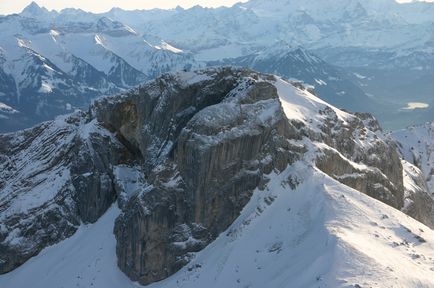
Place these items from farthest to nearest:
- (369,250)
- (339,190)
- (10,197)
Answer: (10,197) < (339,190) < (369,250)

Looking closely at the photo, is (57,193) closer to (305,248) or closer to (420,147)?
(305,248)

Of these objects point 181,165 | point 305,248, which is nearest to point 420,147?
point 181,165

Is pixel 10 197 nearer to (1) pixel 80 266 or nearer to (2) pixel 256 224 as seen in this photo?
(1) pixel 80 266

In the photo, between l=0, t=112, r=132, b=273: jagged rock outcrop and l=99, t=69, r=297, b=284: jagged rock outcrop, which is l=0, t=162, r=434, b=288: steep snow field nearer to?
l=99, t=69, r=297, b=284: jagged rock outcrop

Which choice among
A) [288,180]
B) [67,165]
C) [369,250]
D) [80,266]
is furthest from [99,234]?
[369,250]

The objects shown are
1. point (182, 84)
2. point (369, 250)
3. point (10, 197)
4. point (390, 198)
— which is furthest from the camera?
point (10, 197)

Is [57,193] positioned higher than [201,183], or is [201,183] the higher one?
[201,183]

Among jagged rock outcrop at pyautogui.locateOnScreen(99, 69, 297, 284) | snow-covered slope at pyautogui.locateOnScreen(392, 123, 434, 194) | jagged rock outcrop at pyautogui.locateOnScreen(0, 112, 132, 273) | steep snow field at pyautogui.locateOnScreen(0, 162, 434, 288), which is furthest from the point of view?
snow-covered slope at pyautogui.locateOnScreen(392, 123, 434, 194)

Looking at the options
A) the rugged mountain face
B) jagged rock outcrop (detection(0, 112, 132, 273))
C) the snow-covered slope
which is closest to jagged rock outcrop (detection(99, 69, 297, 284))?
the rugged mountain face
